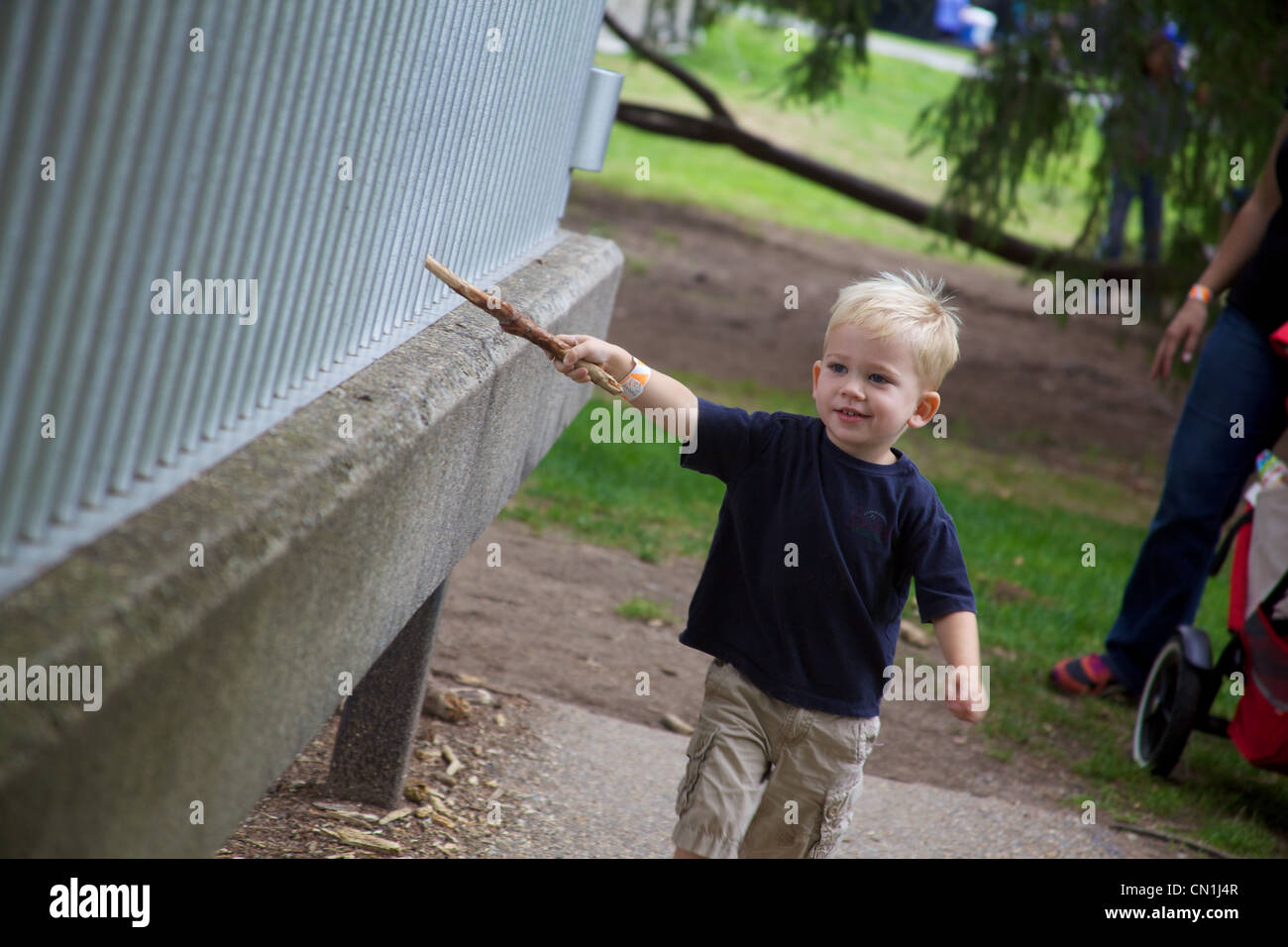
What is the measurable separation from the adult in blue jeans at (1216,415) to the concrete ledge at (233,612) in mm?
3142

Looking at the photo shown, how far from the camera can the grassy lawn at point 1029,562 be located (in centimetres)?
A: 456

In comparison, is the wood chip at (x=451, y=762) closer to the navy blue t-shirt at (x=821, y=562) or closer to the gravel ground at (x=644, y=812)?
the gravel ground at (x=644, y=812)

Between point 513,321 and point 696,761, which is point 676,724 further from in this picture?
point 513,321

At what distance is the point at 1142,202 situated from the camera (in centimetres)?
1011

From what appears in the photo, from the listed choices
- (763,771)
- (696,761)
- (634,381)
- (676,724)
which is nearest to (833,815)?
(763,771)

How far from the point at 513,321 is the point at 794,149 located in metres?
19.3

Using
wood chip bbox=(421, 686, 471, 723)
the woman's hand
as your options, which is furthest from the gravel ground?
the woman's hand

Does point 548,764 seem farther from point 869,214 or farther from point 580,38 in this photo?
point 869,214

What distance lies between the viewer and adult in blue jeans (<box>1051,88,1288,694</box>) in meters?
4.62

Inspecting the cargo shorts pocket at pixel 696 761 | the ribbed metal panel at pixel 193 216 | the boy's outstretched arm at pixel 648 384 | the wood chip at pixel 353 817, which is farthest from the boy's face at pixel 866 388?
the wood chip at pixel 353 817

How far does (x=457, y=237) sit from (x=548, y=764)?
162 centimetres

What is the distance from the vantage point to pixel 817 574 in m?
2.61

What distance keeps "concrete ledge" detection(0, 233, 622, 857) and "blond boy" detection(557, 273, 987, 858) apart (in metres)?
0.47

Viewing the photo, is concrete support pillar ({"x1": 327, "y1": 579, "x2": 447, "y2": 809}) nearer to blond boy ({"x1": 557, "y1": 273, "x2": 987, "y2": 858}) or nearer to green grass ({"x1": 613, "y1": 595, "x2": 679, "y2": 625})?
blond boy ({"x1": 557, "y1": 273, "x2": 987, "y2": 858})
